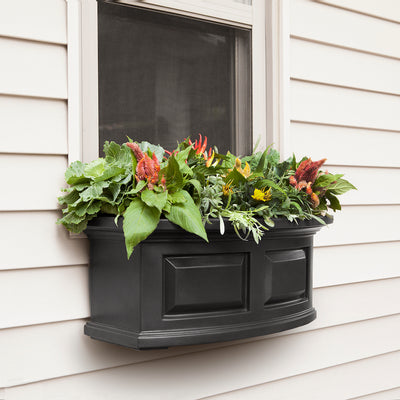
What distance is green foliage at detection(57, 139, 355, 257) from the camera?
4.71 ft

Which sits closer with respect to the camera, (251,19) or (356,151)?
(251,19)

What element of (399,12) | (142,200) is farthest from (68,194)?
(399,12)

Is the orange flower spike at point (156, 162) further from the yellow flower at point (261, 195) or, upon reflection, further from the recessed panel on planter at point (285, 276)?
the recessed panel on planter at point (285, 276)

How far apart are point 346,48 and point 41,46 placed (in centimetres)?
130

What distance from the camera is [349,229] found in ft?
7.44

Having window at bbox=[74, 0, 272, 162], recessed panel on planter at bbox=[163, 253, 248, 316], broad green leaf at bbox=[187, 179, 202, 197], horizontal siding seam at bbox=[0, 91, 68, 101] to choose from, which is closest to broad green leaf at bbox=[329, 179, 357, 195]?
window at bbox=[74, 0, 272, 162]

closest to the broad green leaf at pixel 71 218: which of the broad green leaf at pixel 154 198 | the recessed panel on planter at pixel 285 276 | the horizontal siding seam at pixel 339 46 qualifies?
the broad green leaf at pixel 154 198

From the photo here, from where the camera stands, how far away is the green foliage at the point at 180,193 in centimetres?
143

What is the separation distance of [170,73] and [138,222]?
688 mm

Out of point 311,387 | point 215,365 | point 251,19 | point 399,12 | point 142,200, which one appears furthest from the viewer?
point 399,12

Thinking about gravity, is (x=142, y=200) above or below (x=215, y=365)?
Result: above

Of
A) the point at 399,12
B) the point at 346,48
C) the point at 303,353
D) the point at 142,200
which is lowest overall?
the point at 303,353

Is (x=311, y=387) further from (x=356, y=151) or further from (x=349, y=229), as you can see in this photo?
(x=356, y=151)

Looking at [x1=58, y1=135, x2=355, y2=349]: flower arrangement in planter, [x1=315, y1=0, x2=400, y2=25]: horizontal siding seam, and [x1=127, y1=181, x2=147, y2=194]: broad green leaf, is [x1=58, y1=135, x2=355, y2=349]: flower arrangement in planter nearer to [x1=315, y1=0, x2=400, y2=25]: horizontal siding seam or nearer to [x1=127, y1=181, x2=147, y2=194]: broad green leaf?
[x1=127, y1=181, x2=147, y2=194]: broad green leaf
